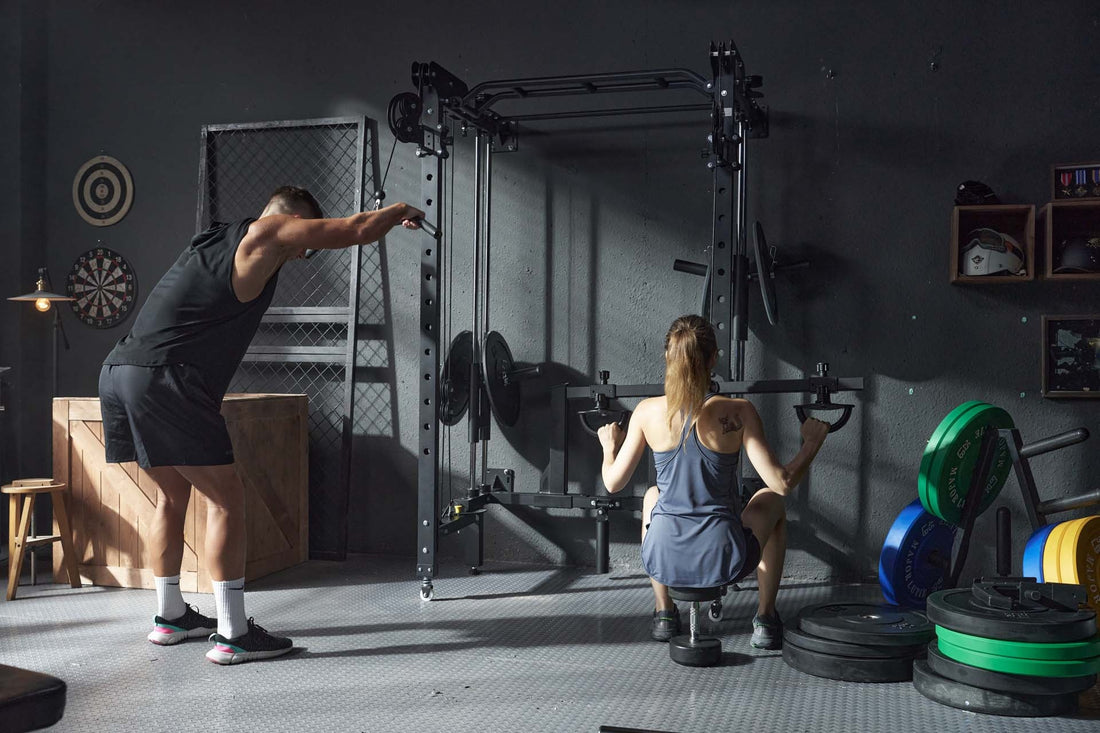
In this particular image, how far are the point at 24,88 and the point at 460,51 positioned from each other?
2.53m

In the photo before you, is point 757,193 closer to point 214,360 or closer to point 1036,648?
point 1036,648

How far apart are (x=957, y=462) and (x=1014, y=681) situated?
2.66ft

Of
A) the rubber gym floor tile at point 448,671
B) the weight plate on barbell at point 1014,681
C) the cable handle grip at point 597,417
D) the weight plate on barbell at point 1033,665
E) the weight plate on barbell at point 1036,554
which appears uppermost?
the cable handle grip at point 597,417

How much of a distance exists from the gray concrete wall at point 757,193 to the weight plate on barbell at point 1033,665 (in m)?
1.53

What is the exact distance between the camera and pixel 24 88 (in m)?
5.14

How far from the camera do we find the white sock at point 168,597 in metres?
3.15

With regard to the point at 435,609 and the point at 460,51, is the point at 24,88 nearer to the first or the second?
the point at 460,51

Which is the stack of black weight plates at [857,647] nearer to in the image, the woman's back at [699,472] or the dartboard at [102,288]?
the woman's back at [699,472]

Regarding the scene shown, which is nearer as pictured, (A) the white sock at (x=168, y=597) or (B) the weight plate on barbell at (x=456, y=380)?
(A) the white sock at (x=168, y=597)

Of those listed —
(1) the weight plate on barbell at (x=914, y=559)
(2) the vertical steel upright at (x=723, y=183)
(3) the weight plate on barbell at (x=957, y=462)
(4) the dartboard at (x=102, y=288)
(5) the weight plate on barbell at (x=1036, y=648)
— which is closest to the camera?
(5) the weight plate on barbell at (x=1036, y=648)

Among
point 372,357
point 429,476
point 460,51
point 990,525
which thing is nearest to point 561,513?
point 429,476

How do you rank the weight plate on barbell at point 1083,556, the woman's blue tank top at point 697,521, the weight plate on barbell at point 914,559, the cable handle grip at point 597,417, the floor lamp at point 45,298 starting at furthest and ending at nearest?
the floor lamp at point 45,298, the cable handle grip at point 597,417, the weight plate on barbell at point 914,559, the weight plate on barbell at point 1083,556, the woman's blue tank top at point 697,521

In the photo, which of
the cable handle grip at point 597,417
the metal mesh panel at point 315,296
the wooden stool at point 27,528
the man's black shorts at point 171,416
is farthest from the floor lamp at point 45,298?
the cable handle grip at point 597,417

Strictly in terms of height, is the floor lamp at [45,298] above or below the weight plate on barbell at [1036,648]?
above
